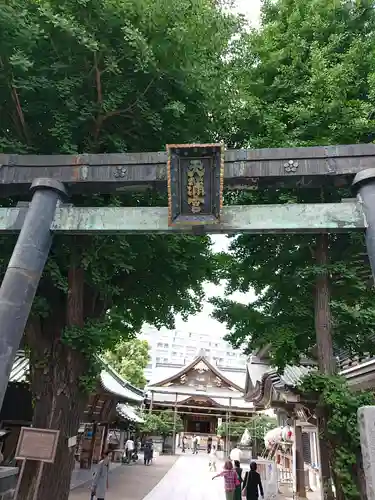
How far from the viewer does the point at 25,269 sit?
585cm

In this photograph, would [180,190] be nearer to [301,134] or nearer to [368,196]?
[368,196]

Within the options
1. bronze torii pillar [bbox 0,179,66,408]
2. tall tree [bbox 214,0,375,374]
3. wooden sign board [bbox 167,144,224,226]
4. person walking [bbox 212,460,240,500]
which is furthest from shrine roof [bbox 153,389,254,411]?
wooden sign board [bbox 167,144,224,226]

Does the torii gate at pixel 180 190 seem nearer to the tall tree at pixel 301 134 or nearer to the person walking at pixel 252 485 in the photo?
the tall tree at pixel 301 134

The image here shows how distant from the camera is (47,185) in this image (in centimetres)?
657

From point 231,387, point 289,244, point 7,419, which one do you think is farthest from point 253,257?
point 231,387

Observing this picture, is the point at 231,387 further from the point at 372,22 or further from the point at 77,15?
Result: the point at 77,15

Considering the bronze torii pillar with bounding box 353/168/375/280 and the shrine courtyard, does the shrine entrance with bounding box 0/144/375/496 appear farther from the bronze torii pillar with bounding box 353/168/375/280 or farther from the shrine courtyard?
Answer: the shrine courtyard

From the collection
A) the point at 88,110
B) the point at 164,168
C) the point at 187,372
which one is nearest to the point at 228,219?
the point at 164,168

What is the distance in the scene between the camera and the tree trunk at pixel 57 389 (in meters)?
7.02

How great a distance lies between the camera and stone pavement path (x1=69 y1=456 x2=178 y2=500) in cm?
1320

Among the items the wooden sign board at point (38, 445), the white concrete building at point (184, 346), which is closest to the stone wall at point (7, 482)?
the wooden sign board at point (38, 445)

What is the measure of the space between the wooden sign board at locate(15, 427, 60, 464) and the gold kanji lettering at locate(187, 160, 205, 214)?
13.5 feet

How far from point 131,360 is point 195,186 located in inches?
1274

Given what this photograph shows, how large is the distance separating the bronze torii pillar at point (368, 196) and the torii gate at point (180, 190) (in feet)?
0.04
